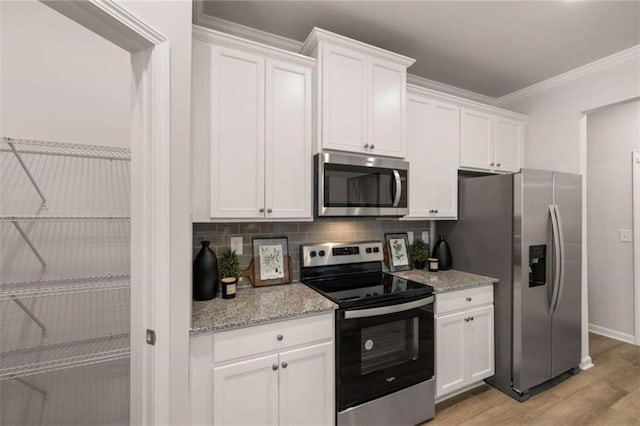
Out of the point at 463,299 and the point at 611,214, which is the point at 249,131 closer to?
the point at 463,299

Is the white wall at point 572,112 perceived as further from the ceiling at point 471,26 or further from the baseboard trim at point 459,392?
the baseboard trim at point 459,392

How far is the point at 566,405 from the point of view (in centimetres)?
213

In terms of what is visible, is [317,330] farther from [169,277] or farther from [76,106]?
→ [76,106]

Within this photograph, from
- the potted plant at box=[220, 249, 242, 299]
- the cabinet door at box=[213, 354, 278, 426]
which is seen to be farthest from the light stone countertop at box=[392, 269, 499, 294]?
the potted plant at box=[220, 249, 242, 299]

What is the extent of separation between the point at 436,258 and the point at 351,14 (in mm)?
2043

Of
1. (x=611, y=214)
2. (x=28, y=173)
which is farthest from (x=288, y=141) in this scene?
(x=611, y=214)

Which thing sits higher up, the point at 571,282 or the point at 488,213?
the point at 488,213

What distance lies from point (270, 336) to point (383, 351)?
744 millimetres

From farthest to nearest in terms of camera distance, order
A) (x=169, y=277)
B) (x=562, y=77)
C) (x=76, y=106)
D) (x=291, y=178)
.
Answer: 1. (x=562, y=77)
2. (x=291, y=178)
3. (x=76, y=106)
4. (x=169, y=277)

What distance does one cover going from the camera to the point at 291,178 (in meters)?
1.89

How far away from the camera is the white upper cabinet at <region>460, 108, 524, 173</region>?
103 inches

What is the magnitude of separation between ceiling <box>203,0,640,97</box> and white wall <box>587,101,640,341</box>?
1.18 metres

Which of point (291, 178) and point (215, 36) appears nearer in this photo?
point (215, 36)

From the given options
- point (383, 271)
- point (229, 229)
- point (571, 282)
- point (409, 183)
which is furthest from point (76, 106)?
point (571, 282)
